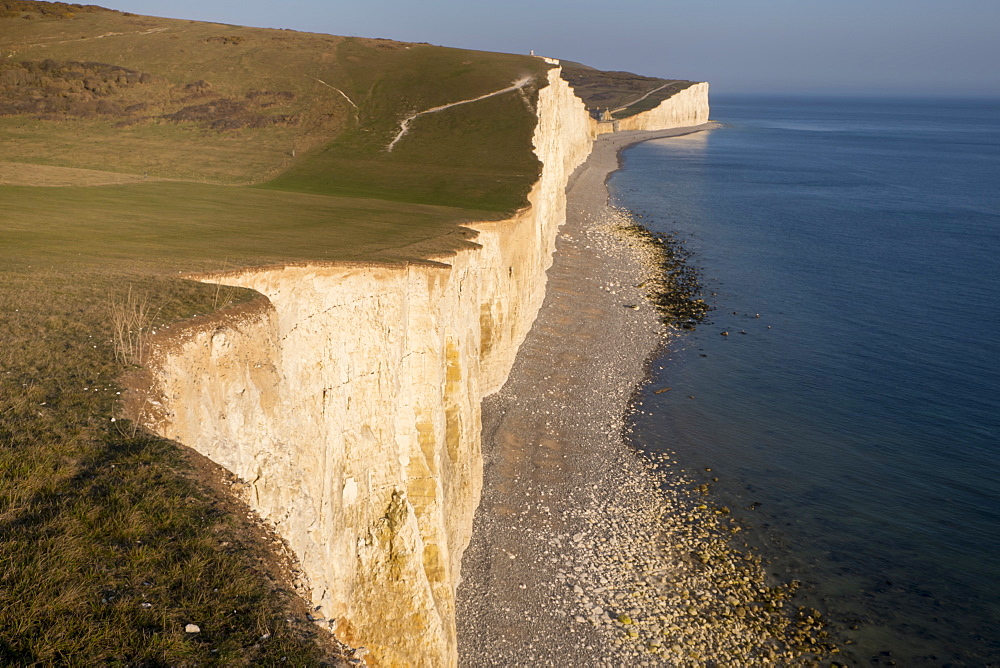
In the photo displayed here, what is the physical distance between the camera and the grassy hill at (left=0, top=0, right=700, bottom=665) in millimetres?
6129

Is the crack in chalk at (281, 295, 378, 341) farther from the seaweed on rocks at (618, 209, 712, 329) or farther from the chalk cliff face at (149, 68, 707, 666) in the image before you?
the seaweed on rocks at (618, 209, 712, 329)

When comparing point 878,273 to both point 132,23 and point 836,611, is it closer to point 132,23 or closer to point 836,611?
point 836,611

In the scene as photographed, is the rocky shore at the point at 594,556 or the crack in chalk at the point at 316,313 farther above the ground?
the crack in chalk at the point at 316,313

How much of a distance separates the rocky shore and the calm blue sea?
145 centimetres

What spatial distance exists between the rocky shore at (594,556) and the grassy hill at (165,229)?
814cm

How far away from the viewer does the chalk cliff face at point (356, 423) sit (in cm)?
1070

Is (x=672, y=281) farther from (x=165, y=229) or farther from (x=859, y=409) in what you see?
(x=165, y=229)

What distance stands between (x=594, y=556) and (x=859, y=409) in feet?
53.8

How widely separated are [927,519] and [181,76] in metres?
63.0

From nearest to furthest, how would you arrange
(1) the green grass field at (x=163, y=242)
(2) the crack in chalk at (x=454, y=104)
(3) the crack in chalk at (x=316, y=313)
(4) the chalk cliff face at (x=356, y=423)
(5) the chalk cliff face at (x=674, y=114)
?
(1) the green grass field at (x=163, y=242) < (4) the chalk cliff face at (x=356, y=423) < (3) the crack in chalk at (x=316, y=313) < (2) the crack in chalk at (x=454, y=104) < (5) the chalk cliff face at (x=674, y=114)

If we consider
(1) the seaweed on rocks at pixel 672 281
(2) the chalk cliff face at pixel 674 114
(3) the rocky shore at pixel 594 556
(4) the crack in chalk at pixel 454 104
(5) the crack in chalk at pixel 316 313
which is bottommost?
(3) the rocky shore at pixel 594 556

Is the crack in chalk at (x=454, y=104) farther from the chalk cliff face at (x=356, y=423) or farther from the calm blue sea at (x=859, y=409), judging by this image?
the chalk cliff face at (x=356, y=423)

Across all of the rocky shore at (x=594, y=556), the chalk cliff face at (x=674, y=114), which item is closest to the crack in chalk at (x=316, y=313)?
the rocky shore at (x=594, y=556)

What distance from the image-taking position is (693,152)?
417ft
